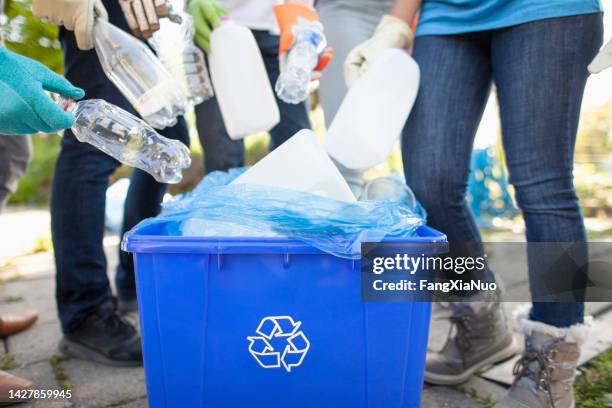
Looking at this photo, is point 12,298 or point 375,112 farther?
point 12,298

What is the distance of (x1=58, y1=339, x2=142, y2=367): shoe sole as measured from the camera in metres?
1.53

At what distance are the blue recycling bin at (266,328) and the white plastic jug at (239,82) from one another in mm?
491

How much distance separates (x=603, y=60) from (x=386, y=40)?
1.75 feet

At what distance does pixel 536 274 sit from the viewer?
1.29 meters

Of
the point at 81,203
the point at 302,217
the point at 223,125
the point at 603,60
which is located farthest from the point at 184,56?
the point at 603,60

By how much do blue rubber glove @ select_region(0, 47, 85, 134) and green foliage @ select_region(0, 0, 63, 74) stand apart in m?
0.71

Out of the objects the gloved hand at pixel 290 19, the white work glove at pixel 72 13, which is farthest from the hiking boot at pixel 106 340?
the gloved hand at pixel 290 19

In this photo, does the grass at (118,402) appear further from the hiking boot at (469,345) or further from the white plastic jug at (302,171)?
the hiking boot at (469,345)

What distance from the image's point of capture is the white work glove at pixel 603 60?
43.3 inches

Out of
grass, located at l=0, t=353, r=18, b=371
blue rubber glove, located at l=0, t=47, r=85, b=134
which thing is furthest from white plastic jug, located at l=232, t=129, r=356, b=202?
grass, located at l=0, t=353, r=18, b=371

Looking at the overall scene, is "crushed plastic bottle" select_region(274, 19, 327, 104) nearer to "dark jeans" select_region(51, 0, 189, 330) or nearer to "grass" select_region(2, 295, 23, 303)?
"dark jeans" select_region(51, 0, 189, 330)

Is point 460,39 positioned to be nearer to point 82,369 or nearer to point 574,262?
point 574,262

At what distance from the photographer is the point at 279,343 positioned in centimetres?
104

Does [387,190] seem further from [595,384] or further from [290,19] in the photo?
[595,384]
